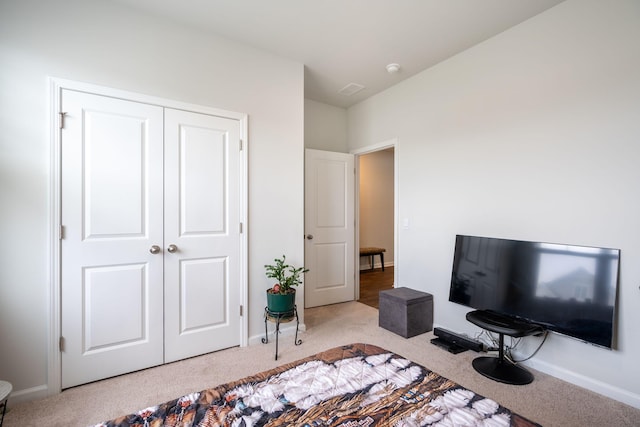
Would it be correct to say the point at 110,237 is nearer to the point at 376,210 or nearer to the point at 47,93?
the point at 47,93

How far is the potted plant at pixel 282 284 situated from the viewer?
265cm

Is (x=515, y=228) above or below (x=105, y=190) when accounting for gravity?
below

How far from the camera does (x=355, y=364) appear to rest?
4.73 feet

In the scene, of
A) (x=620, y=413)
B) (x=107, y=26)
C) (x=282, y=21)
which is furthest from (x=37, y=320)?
(x=620, y=413)

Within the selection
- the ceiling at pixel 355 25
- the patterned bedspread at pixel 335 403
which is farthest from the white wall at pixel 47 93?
the patterned bedspread at pixel 335 403

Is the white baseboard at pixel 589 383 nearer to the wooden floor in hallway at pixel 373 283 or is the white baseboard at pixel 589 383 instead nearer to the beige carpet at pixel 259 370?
the beige carpet at pixel 259 370

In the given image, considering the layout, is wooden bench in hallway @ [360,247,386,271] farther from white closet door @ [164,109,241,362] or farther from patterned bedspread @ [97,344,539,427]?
patterned bedspread @ [97,344,539,427]

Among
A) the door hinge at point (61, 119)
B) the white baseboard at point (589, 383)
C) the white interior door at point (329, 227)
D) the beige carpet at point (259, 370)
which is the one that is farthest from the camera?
the white interior door at point (329, 227)

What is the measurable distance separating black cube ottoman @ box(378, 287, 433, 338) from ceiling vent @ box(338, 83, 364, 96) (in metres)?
2.54

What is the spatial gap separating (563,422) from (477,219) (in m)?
1.60

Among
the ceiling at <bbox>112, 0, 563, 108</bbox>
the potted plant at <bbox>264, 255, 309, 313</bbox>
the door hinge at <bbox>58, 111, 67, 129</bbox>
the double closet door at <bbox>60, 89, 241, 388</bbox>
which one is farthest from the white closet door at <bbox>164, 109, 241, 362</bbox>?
the ceiling at <bbox>112, 0, 563, 108</bbox>

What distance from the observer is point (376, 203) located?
21.4ft

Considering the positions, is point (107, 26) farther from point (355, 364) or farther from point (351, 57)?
point (355, 364)

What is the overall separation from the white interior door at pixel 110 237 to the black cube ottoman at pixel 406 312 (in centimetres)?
217
